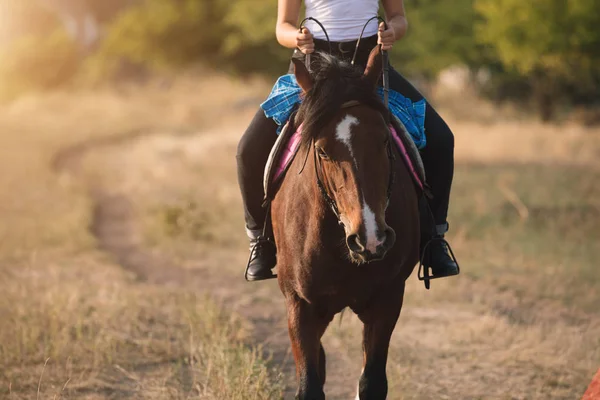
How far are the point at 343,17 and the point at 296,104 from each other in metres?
0.59

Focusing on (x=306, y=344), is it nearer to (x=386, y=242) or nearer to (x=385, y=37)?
(x=386, y=242)

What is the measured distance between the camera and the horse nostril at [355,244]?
3.72m

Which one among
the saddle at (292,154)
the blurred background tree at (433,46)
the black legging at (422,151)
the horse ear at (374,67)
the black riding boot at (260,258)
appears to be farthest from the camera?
the blurred background tree at (433,46)

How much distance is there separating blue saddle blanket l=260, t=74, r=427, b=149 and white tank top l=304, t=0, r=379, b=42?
359 mm

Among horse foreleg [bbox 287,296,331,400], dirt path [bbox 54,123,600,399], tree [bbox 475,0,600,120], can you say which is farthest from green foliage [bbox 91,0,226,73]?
horse foreleg [bbox 287,296,331,400]

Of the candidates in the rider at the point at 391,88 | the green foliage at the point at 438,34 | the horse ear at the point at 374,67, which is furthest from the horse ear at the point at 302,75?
the green foliage at the point at 438,34

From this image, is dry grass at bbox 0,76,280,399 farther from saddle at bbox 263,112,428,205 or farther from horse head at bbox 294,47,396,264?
horse head at bbox 294,47,396,264

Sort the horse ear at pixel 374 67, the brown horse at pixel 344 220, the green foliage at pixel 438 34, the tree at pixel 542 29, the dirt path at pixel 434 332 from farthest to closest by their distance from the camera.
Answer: the green foliage at pixel 438 34 → the tree at pixel 542 29 → the dirt path at pixel 434 332 → the horse ear at pixel 374 67 → the brown horse at pixel 344 220

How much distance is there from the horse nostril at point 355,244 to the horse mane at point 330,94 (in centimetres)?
58

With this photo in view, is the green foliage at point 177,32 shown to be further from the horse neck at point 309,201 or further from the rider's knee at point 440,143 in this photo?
the horse neck at point 309,201

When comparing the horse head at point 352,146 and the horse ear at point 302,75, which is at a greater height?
the horse ear at point 302,75

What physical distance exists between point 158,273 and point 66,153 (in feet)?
45.3

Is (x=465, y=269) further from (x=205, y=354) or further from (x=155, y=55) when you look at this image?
(x=155, y=55)

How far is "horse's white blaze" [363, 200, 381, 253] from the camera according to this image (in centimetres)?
370
